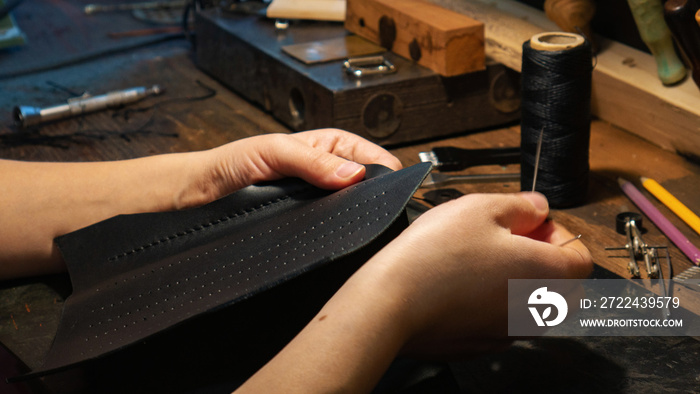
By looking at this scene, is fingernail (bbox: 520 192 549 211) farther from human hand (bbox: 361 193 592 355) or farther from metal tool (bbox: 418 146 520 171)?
metal tool (bbox: 418 146 520 171)

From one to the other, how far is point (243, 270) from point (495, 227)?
0.26 m

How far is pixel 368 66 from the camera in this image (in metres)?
1.29

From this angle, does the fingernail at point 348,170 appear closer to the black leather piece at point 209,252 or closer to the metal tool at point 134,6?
the black leather piece at point 209,252

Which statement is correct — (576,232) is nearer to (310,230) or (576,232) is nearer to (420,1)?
(310,230)

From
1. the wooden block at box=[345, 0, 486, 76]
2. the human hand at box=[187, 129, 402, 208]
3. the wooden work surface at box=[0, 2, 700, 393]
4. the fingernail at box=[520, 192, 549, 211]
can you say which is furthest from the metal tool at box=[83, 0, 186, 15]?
the fingernail at box=[520, 192, 549, 211]

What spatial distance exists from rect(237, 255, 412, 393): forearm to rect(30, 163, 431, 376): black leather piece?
51mm

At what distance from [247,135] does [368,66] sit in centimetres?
27

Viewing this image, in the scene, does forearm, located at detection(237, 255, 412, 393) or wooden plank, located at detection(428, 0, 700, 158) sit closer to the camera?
forearm, located at detection(237, 255, 412, 393)

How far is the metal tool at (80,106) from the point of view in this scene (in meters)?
1.38

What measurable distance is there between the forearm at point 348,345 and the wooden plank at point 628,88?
2.38 ft

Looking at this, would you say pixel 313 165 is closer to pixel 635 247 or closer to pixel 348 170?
pixel 348 170

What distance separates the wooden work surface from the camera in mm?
686

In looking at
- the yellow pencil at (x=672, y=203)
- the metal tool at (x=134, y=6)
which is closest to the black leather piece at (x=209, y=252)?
the yellow pencil at (x=672, y=203)

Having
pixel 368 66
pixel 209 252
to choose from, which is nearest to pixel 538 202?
pixel 209 252
